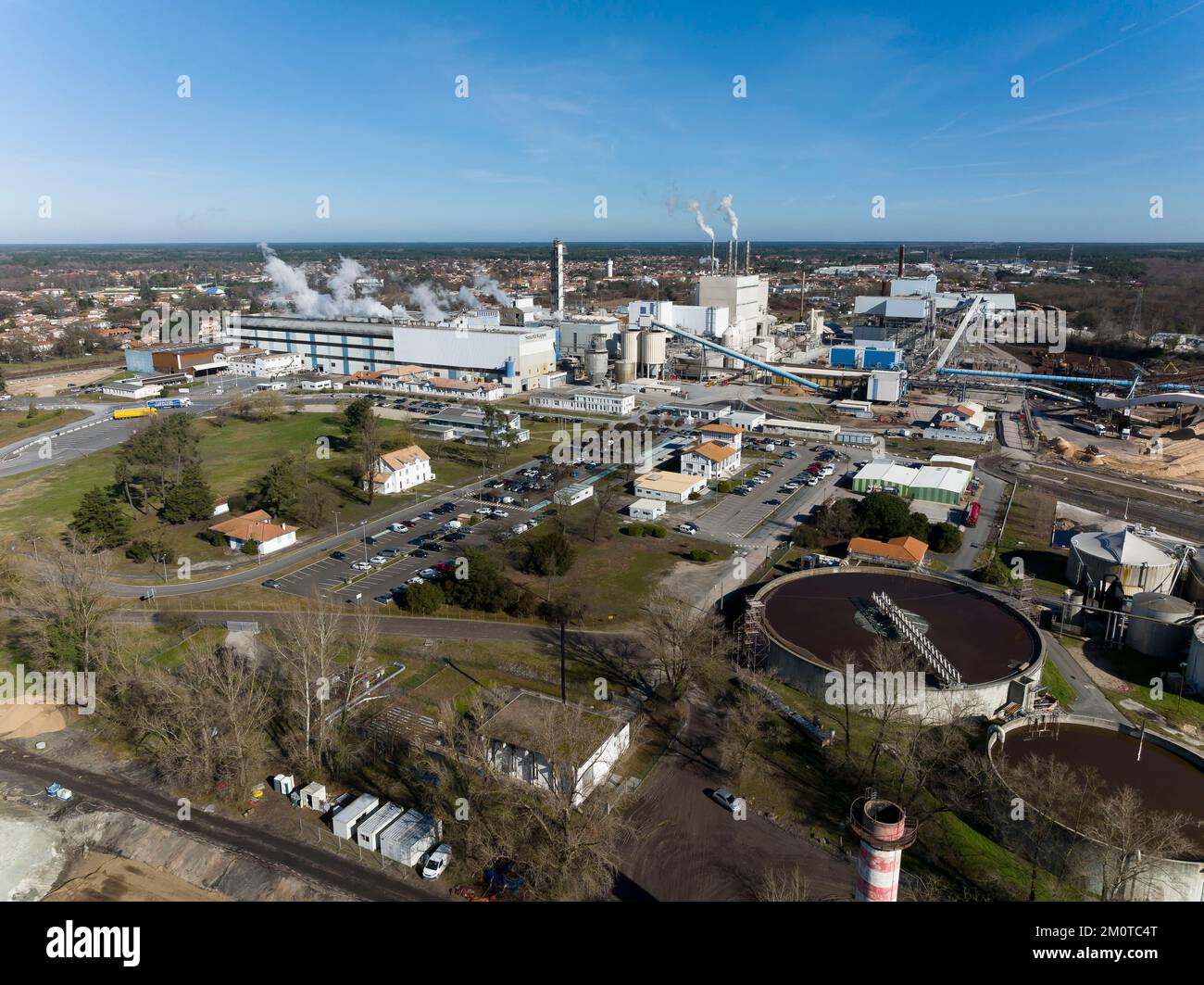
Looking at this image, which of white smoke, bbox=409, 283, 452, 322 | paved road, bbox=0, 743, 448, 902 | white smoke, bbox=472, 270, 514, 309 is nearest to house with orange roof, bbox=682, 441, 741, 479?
paved road, bbox=0, 743, 448, 902

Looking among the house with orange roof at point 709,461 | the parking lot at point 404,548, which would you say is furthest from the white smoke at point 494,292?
the parking lot at point 404,548

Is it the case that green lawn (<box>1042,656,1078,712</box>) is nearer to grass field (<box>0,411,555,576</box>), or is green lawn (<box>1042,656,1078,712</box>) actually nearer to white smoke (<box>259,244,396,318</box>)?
grass field (<box>0,411,555,576</box>)

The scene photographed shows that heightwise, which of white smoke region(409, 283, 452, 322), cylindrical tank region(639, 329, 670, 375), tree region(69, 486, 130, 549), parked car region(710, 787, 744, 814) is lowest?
parked car region(710, 787, 744, 814)

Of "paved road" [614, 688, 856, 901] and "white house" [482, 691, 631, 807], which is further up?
"white house" [482, 691, 631, 807]

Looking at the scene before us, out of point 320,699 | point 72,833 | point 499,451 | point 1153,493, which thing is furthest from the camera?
point 499,451

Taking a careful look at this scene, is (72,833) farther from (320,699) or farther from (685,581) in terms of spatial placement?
(685,581)

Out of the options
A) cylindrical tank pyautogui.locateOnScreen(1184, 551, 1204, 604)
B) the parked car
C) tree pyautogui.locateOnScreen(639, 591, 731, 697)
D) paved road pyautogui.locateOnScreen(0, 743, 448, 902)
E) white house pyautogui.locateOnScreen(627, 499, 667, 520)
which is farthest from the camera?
white house pyautogui.locateOnScreen(627, 499, 667, 520)

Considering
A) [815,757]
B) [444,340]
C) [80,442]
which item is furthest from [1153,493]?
[80,442]
